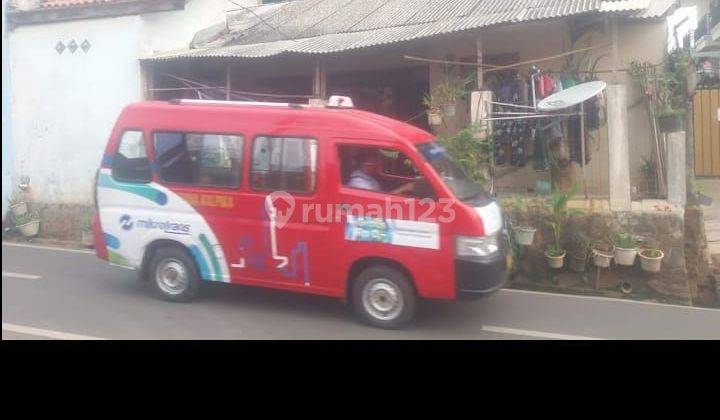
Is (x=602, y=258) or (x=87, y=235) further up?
(x=87, y=235)

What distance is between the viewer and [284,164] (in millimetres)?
6742

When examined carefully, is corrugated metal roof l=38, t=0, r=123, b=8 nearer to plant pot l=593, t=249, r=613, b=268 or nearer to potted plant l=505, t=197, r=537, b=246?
potted plant l=505, t=197, r=537, b=246

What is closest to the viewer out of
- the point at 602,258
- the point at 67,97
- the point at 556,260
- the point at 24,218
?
the point at 602,258

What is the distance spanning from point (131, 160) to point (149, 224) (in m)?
0.75

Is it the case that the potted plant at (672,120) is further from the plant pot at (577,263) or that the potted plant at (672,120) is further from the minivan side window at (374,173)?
the minivan side window at (374,173)

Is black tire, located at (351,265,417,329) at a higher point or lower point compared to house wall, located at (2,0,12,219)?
lower

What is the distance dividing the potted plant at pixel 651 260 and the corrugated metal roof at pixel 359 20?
3.22 meters

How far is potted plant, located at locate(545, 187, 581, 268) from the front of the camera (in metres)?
8.73

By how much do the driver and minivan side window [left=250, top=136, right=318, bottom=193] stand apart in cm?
41

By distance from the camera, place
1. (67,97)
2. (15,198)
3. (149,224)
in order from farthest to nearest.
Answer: (15,198), (67,97), (149,224)

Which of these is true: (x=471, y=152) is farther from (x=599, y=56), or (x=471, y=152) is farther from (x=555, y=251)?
(x=599, y=56)

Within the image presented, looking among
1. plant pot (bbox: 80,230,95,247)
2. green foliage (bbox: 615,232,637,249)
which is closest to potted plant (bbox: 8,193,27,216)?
plant pot (bbox: 80,230,95,247)

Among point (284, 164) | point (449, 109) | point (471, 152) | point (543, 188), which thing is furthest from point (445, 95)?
point (284, 164)

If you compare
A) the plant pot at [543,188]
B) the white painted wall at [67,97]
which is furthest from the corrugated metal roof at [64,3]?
the plant pot at [543,188]
